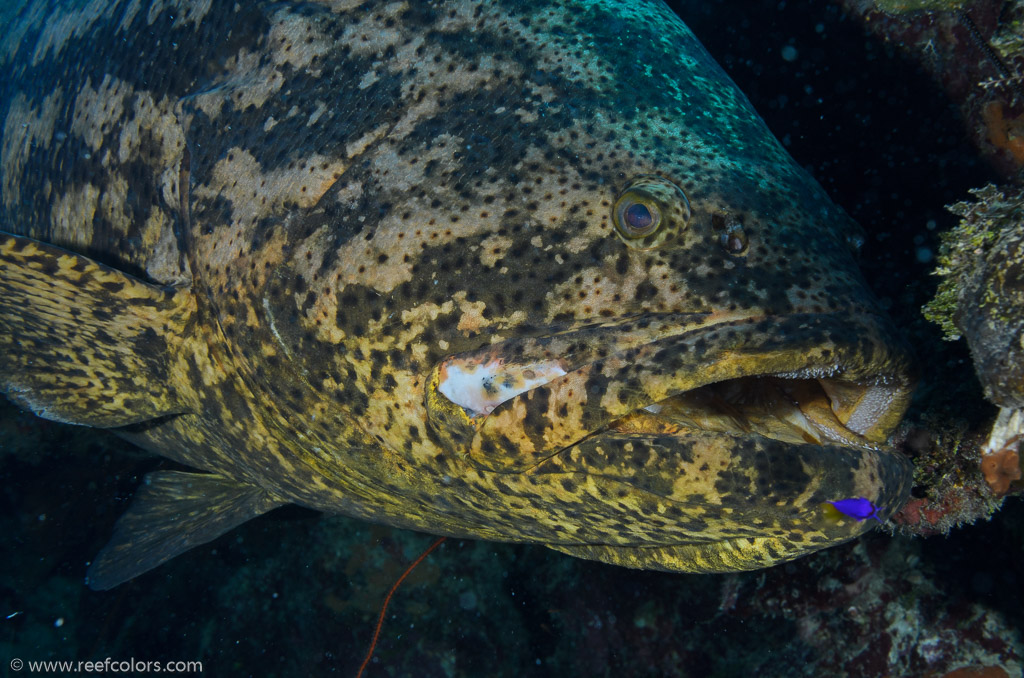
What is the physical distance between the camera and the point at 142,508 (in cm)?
405

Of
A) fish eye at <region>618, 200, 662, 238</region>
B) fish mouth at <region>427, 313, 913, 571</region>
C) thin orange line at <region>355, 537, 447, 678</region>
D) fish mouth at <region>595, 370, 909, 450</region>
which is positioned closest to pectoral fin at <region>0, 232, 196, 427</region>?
fish mouth at <region>427, 313, 913, 571</region>

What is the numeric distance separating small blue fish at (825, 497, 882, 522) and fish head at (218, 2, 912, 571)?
0.07 feet

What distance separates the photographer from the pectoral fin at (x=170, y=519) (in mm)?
3908

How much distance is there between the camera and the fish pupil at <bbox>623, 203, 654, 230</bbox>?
180 cm

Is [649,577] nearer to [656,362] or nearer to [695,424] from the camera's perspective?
[695,424]

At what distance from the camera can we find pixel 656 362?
5.45ft

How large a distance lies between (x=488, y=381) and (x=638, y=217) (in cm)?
70

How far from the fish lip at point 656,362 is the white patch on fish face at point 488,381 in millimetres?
16

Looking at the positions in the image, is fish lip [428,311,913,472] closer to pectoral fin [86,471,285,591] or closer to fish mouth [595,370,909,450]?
fish mouth [595,370,909,450]

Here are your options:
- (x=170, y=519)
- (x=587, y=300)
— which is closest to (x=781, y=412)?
(x=587, y=300)

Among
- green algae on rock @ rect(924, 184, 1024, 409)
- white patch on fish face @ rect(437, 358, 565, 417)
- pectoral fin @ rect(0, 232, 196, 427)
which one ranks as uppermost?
green algae on rock @ rect(924, 184, 1024, 409)

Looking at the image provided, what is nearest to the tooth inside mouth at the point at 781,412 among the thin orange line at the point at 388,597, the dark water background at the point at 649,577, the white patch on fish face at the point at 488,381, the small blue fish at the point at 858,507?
the small blue fish at the point at 858,507

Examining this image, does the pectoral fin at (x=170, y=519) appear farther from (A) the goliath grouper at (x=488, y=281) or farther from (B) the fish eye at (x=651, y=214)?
(B) the fish eye at (x=651, y=214)

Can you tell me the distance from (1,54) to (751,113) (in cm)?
538
